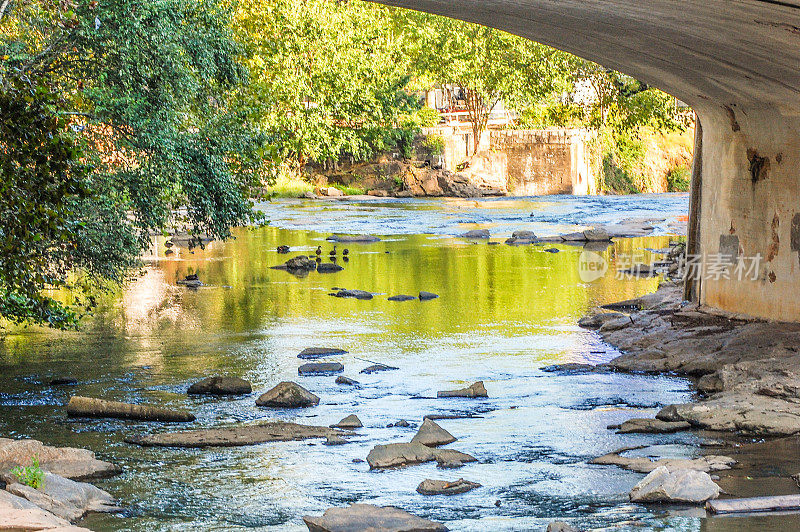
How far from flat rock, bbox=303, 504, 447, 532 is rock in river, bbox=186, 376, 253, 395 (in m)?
4.04

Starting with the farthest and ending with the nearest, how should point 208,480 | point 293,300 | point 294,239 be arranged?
point 294,239 < point 293,300 < point 208,480

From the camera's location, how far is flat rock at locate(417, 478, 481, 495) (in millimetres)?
6680

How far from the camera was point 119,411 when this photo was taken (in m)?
8.97

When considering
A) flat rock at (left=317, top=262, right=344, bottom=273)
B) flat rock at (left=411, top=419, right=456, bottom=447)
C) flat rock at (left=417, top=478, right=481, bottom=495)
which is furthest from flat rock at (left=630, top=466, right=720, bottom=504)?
flat rock at (left=317, top=262, right=344, bottom=273)

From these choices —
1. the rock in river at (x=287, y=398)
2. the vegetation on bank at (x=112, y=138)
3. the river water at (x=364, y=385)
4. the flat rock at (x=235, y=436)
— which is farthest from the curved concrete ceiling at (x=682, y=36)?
the rock in river at (x=287, y=398)

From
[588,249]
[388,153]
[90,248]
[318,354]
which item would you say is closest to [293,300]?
[318,354]

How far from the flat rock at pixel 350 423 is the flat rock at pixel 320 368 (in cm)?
233

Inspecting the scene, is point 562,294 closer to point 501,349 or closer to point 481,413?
point 501,349

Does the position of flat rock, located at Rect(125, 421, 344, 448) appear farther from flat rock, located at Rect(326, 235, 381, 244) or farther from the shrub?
flat rock, located at Rect(326, 235, 381, 244)

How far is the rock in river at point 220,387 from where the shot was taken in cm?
993

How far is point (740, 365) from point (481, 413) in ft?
8.32

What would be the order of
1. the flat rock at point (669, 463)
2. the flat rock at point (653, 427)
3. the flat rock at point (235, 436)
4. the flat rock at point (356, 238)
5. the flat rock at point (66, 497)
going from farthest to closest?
the flat rock at point (356, 238) → the flat rock at point (653, 427) → the flat rock at point (235, 436) → the flat rock at point (669, 463) → the flat rock at point (66, 497)

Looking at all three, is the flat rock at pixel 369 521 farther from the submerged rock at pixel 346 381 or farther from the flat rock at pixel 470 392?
the submerged rock at pixel 346 381

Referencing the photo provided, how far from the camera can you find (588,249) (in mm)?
22969
